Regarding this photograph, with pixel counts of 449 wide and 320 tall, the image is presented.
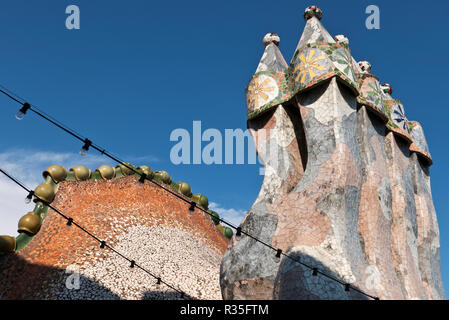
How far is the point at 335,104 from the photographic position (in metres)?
Answer: 7.89

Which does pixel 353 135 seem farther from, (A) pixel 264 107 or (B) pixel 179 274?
(B) pixel 179 274

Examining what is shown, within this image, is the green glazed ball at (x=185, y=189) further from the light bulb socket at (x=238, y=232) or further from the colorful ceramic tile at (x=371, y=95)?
the colorful ceramic tile at (x=371, y=95)

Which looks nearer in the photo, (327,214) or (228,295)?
(327,214)

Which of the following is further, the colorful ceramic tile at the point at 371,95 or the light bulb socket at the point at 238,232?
the colorful ceramic tile at the point at 371,95

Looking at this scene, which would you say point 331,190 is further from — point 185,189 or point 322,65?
point 185,189

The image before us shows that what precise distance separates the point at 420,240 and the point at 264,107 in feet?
13.9

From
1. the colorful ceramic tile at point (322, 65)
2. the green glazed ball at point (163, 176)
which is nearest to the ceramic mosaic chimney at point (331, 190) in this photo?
the colorful ceramic tile at point (322, 65)

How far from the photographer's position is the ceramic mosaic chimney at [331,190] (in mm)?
6738

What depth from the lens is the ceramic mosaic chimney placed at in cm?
674

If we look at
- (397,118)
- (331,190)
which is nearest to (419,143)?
(397,118)

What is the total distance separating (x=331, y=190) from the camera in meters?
7.21
